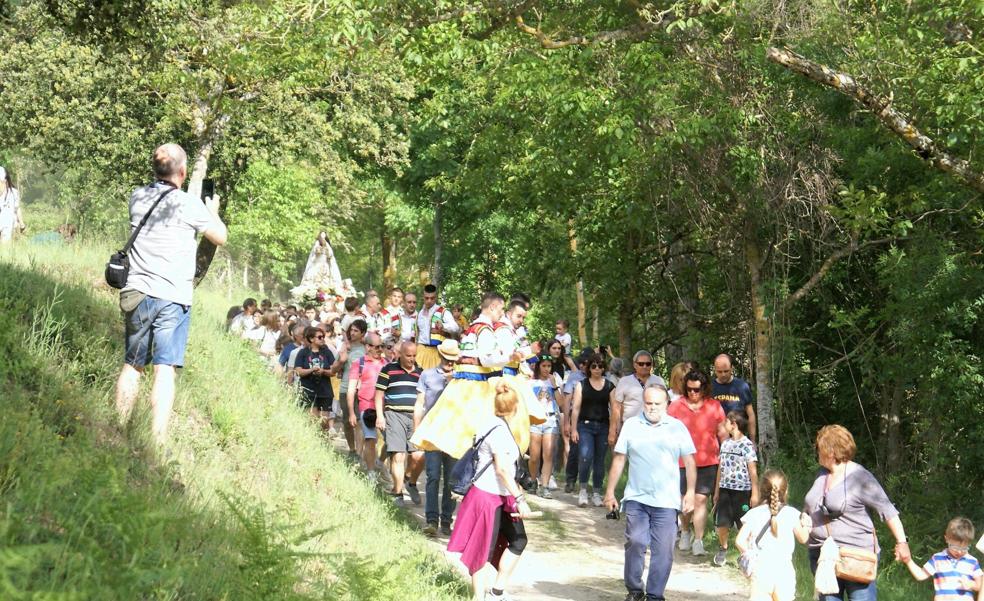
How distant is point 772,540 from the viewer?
9336 mm

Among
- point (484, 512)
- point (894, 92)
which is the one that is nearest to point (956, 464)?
point (894, 92)

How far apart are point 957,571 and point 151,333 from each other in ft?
19.5

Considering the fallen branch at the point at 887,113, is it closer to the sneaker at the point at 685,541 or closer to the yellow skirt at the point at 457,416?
the yellow skirt at the point at 457,416

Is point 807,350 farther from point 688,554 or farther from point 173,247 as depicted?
point 173,247

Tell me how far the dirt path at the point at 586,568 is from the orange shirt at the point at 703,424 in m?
1.11

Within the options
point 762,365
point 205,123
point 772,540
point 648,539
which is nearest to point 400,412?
point 648,539

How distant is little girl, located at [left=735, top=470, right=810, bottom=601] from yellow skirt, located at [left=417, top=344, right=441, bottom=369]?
9.08 metres

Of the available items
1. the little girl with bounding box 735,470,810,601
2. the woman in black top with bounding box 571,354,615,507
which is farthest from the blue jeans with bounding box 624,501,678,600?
the woman in black top with bounding box 571,354,615,507

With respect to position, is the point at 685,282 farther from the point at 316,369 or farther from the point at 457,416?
the point at 457,416

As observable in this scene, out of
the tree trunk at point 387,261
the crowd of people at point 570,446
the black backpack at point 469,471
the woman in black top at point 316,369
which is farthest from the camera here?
the tree trunk at point 387,261

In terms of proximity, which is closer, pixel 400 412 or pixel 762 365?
pixel 400 412

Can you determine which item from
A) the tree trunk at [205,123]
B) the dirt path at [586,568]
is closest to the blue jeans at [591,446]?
the dirt path at [586,568]

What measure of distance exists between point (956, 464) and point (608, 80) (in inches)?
279

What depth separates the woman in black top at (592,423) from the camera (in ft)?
52.6
